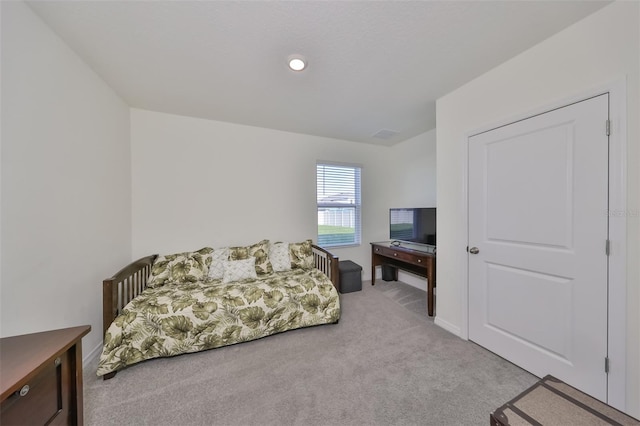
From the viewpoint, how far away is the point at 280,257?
9.73 feet

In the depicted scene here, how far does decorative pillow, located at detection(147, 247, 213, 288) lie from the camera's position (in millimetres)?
2436

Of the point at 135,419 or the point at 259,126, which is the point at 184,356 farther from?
the point at 259,126

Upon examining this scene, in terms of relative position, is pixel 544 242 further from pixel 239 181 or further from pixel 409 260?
pixel 239 181

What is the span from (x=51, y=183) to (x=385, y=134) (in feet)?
11.9

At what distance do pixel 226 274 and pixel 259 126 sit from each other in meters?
2.06

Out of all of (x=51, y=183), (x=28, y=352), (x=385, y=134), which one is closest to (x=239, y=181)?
(x=51, y=183)

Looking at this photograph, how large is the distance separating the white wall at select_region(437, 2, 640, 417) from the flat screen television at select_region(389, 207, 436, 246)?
1.79 ft

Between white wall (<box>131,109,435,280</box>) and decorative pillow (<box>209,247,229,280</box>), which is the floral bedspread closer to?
decorative pillow (<box>209,247,229,280</box>)

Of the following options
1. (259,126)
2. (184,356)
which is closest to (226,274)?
(184,356)

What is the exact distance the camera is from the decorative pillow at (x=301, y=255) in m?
3.03

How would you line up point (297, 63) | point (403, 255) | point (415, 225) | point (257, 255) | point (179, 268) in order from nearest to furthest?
1. point (297, 63)
2. point (179, 268)
3. point (257, 255)
4. point (403, 255)
5. point (415, 225)

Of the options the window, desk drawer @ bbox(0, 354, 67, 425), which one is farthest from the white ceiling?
desk drawer @ bbox(0, 354, 67, 425)

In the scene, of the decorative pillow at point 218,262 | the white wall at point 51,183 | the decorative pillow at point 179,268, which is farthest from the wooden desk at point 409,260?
the white wall at point 51,183

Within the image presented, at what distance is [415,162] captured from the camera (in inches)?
144
